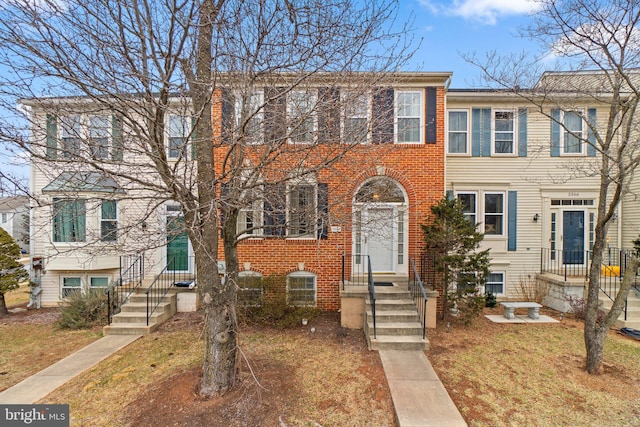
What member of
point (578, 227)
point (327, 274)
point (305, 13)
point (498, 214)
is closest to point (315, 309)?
point (327, 274)

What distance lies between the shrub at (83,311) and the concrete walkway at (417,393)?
7.26m

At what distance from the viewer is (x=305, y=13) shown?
3686 millimetres

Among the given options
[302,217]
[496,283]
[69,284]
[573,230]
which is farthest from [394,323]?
[69,284]

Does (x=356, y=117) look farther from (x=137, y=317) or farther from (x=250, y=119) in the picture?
(x=137, y=317)

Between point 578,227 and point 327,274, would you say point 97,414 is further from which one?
point 578,227

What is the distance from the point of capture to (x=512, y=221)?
9859 millimetres

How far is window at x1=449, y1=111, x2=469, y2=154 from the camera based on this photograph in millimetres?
9898

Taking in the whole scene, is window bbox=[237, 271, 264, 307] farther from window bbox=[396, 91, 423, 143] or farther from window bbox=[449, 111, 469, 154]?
window bbox=[449, 111, 469, 154]

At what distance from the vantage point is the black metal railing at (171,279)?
24.8 feet

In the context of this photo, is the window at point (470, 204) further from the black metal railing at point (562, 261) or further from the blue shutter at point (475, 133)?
the black metal railing at point (562, 261)

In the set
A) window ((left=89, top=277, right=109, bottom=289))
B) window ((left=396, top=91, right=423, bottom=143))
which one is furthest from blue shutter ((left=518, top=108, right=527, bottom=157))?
window ((left=89, top=277, right=109, bottom=289))

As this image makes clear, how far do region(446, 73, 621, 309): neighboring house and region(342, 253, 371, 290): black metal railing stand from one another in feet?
14.6

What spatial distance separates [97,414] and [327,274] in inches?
207

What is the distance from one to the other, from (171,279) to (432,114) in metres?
9.04
